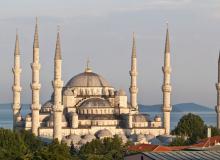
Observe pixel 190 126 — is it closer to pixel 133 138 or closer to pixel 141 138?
pixel 133 138

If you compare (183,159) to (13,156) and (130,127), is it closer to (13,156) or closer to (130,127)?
(13,156)

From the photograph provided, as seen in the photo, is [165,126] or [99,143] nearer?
[99,143]

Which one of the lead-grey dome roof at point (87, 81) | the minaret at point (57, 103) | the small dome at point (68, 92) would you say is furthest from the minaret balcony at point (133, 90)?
the minaret at point (57, 103)

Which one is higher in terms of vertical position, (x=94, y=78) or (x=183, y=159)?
(x=94, y=78)

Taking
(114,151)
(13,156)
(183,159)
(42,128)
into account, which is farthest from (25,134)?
(183,159)

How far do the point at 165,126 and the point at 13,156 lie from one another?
34.0 meters

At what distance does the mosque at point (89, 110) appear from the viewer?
87.1 metres

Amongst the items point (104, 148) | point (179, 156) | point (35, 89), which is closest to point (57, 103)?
point (35, 89)

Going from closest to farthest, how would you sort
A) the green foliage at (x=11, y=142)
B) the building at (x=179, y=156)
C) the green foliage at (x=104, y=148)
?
the building at (x=179, y=156) → the green foliage at (x=11, y=142) → the green foliage at (x=104, y=148)

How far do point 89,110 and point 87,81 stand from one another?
4.93 m

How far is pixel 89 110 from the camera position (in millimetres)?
92188

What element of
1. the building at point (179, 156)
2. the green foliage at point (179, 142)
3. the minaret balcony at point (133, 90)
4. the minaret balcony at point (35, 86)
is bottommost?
the building at point (179, 156)

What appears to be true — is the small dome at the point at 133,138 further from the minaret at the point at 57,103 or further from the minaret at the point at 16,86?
the minaret at the point at 16,86

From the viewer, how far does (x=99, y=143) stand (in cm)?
7681
